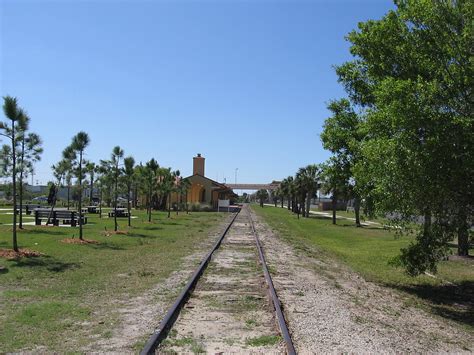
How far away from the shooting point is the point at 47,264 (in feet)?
45.8

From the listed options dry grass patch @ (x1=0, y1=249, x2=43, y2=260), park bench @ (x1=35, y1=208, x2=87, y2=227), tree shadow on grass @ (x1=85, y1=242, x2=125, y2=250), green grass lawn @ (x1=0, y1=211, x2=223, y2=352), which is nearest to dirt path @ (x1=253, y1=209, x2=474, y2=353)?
green grass lawn @ (x1=0, y1=211, x2=223, y2=352)

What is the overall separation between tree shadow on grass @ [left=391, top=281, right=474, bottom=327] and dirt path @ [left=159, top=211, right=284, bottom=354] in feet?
12.1

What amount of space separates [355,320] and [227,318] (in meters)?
2.21

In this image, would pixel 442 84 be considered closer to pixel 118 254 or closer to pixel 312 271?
pixel 312 271

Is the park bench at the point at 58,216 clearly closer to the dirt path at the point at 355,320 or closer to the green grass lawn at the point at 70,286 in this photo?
the green grass lawn at the point at 70,286

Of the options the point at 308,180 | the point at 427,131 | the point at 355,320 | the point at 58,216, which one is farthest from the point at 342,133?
the point at 308,180

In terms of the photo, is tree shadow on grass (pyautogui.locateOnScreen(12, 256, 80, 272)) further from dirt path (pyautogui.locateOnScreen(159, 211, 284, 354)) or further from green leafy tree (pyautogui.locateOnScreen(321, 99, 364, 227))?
green leafy tree (pyautogui.locateOnScreen(321, 99, 364, 227))

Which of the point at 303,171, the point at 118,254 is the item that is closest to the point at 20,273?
the point at 118,254

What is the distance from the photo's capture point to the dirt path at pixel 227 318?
6.81 meters

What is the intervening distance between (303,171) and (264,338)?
66.9 metres

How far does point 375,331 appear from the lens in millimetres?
7980

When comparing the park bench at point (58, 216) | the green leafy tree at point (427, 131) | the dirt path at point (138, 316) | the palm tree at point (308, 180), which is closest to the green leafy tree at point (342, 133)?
the green leafy tree at point (427, 131)

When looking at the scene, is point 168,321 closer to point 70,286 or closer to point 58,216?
point 70,286

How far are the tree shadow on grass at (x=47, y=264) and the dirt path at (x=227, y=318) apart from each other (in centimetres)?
377
